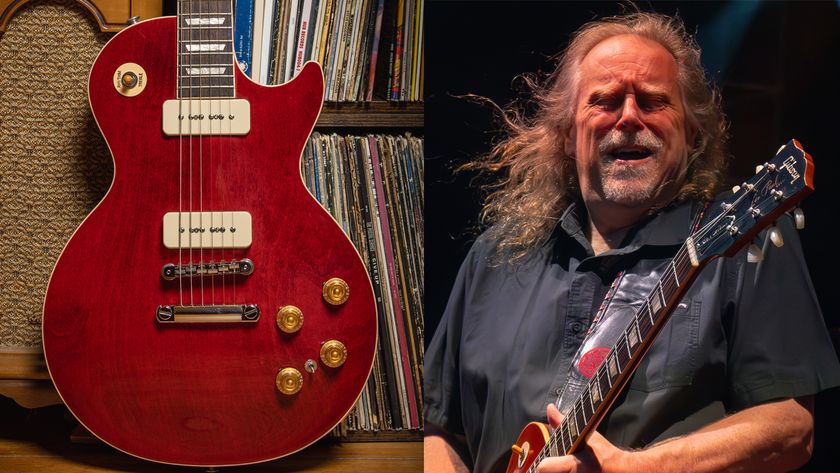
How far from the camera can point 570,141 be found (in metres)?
1.58

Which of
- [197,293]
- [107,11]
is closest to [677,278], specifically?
[197,293]

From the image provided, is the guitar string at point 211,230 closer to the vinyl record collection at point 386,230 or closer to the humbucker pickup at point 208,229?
the humbucker pickup at point 208,229

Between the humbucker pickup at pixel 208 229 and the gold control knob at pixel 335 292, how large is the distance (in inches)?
6.9

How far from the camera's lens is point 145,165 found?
1.68 metres

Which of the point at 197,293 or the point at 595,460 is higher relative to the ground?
the point at 197,293

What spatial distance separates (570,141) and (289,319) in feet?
2.05

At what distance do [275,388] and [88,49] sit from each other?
803 millimetres

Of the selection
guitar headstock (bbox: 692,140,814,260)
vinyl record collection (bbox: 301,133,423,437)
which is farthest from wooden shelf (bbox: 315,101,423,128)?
guitar headstock (bbox: 692,140,814,260)

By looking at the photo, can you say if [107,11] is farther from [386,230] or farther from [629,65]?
[629,65]

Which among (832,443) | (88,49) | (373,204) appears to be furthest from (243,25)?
(832,443)

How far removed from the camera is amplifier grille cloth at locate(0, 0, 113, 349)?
1.80 metres

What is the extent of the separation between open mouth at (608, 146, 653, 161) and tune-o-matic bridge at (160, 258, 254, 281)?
72 cm

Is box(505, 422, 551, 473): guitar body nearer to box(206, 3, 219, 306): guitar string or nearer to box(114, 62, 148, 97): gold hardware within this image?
box(206, 3, 219, 306): guitar string

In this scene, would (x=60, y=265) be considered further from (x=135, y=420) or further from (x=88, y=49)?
(x=88, y=49)
